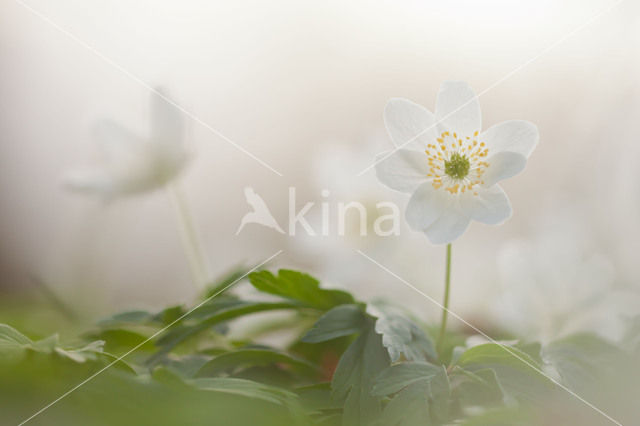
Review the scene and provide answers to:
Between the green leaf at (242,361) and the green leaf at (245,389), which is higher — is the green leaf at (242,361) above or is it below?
below

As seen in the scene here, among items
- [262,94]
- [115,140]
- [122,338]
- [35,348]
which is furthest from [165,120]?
[262,94]

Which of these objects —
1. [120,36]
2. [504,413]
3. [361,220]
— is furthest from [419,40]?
[504,413]

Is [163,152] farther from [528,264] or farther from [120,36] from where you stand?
[120,36]

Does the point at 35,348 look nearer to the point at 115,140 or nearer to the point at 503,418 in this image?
the point at 503,418

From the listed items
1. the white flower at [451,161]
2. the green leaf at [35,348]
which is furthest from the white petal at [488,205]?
the green leaf at [35,348]

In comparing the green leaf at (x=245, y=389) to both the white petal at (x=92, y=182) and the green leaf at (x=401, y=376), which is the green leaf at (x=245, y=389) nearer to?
the green leaf at (x=401, y=376)
